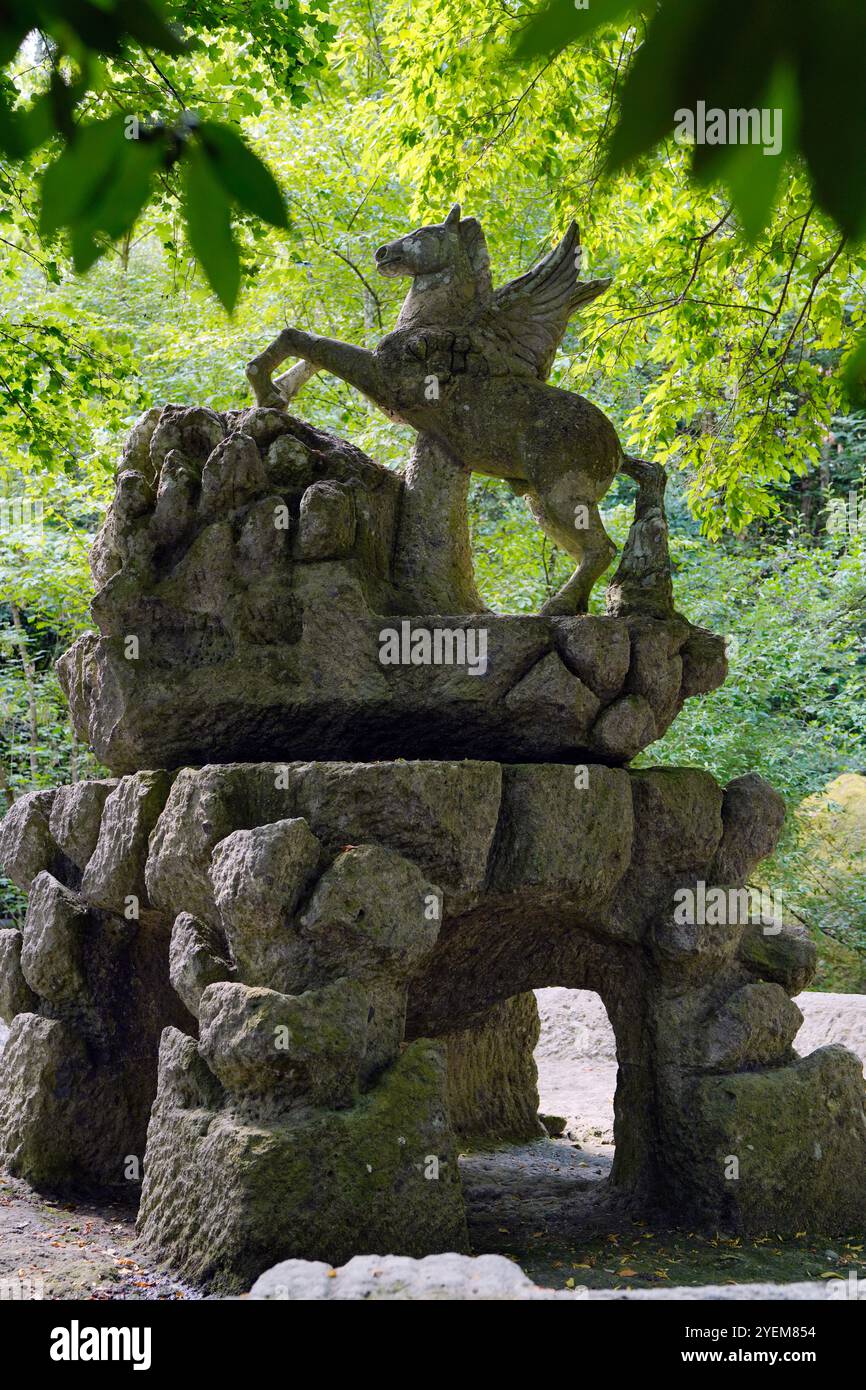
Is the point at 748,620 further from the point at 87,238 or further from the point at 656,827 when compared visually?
the point at 87,238

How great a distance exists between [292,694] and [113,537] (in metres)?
0.85

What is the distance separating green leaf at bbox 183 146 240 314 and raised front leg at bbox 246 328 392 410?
12.1ft

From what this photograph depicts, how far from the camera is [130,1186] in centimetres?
447

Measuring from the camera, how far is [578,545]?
4.63 m

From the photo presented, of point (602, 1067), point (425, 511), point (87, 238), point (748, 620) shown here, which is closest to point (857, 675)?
point (748, 620)

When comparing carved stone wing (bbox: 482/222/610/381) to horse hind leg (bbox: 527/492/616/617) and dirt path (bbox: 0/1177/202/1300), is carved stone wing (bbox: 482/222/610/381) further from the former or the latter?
dirt path (bbox: 0/1177/202/1300)

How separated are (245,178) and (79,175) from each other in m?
0.15

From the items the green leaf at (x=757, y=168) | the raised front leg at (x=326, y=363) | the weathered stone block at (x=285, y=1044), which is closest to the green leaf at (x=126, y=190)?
the green leaf at (x=757, y=168)

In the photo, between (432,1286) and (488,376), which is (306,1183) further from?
(488,376)

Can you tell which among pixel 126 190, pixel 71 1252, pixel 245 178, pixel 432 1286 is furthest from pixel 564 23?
pixel 71 1252

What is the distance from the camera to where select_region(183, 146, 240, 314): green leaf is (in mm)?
1146

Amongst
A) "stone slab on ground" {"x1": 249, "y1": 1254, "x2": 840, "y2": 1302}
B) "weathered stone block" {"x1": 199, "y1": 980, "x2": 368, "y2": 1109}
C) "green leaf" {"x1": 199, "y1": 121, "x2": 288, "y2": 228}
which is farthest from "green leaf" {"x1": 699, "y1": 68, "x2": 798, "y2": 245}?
"weathered stone block" {"x1": 199, "y1": 980, "x2": 368, "y2": 1109}

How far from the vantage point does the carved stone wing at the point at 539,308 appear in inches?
190

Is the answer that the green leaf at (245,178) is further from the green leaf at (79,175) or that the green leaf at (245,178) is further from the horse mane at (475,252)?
the horse mane at (475,252)
